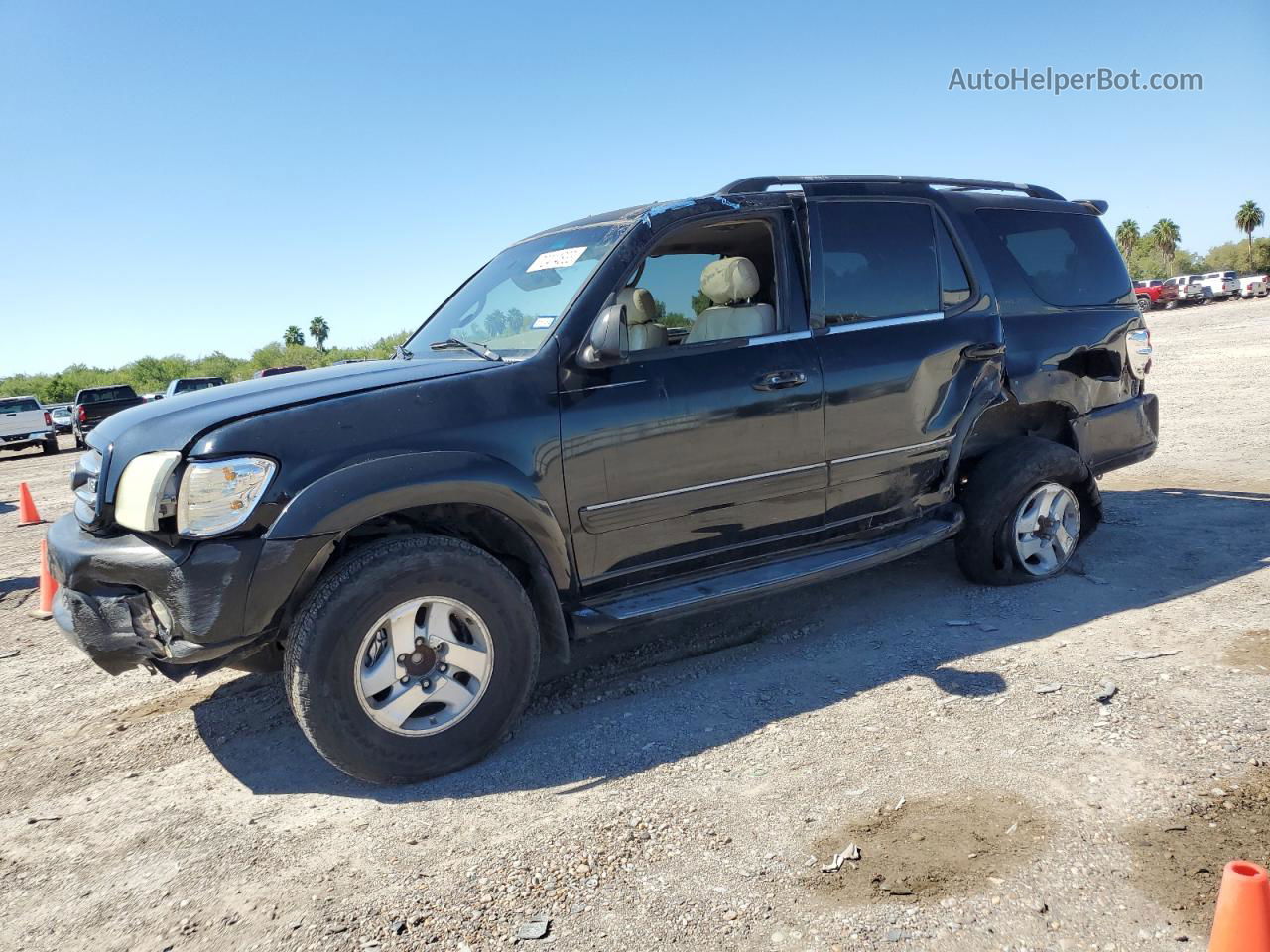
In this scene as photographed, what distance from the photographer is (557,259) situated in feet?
13.9

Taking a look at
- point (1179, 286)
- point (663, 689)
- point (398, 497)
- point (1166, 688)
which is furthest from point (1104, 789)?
point (1179, 286)

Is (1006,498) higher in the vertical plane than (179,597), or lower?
lower

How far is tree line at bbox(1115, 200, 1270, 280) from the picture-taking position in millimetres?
83812

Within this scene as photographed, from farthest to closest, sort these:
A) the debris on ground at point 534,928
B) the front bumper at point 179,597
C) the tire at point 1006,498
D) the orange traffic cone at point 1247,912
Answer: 1. the tire at point 1006,498
2. the front bumper at point 179,597
3. the debris on ground at point 534,928
4. the orange traffic cone at point 1247,912

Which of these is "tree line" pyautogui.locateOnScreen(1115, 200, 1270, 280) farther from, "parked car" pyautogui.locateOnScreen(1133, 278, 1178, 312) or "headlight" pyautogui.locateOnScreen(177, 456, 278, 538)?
"headlight" pyautogui.locateOnScreen(177, 456, 278, 538)

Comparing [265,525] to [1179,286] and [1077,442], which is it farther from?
[1179,286]

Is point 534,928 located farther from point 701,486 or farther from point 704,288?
point 704,288

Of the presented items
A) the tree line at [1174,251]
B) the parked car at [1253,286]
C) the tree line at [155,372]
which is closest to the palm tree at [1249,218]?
the tree line at [1174,251]

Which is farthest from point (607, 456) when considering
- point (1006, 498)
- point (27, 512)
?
point (27, 512)

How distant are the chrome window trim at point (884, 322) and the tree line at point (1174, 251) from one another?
86.4m

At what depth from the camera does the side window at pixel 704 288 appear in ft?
13.6

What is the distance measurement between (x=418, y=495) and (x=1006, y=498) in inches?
123

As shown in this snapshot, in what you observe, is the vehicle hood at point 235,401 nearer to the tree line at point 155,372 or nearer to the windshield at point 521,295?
the windshield at point 521,295

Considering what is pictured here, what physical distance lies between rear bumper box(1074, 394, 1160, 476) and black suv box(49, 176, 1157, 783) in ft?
0.09
